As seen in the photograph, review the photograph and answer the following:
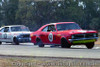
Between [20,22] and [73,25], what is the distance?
171 ft

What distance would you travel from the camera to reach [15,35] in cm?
2139

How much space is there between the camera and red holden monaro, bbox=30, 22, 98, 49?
14859 mm

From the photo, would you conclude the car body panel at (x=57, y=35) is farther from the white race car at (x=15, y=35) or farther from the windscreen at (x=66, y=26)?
the white race car at (x=15, y=35)

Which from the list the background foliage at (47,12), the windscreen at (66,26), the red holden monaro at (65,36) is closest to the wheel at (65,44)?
the red holden monaro at (65,36)

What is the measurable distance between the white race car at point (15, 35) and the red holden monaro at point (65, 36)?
10.9 feet

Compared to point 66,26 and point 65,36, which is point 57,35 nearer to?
point 65,36

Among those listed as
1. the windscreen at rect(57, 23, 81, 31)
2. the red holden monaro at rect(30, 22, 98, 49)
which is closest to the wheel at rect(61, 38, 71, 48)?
the red holden monaro at rect(30, 22, 98, 49)

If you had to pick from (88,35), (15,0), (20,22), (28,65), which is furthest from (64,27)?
(15,0)

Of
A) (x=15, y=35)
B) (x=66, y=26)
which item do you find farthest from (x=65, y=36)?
(x=15, y=35)

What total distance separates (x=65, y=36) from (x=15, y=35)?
7.14 metres

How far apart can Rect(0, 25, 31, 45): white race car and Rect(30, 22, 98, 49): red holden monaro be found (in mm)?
3336

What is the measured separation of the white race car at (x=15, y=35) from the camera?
68.8 feet

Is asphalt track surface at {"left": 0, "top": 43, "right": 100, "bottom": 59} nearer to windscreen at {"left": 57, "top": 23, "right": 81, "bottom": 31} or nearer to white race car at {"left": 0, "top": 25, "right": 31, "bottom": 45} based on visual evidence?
windscreen at {"left": 57, "top": 23, "right": 81, "bottom": 31}

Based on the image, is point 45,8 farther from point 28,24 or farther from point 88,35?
point 88,35
